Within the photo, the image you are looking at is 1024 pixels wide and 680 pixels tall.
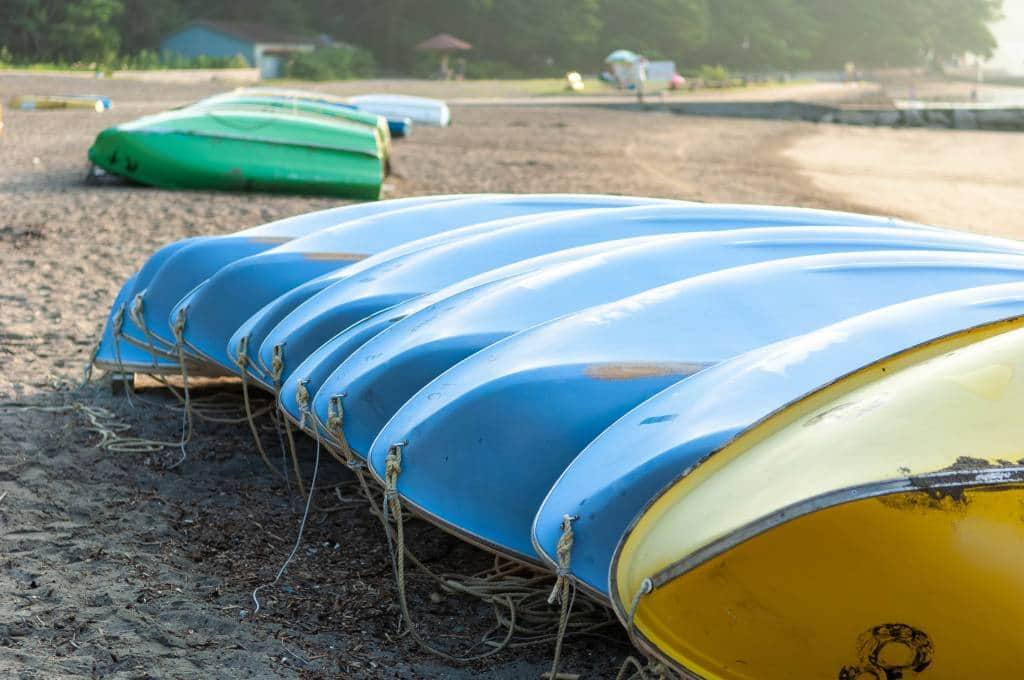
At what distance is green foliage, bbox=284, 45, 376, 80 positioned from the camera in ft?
121

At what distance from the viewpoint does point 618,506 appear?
7.85 ft

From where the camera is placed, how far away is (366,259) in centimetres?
420

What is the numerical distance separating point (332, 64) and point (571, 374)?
37525 millimetres

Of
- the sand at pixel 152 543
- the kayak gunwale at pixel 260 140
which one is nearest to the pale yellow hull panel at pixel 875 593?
the sand at pixel 152 543

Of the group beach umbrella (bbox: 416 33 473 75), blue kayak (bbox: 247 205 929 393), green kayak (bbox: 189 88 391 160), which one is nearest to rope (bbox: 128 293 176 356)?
blue kayak (bbox: 247 205 929 393)

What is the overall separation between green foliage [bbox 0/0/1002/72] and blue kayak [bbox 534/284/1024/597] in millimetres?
32969

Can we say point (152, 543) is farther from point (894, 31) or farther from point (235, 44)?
point (894, 31)

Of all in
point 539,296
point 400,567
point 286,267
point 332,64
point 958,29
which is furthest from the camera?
point 958,29

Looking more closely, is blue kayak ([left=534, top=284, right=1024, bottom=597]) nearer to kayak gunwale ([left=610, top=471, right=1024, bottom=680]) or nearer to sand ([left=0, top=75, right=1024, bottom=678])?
kayak gunwale ([left=610, top=471, right=1024, bottom=680])

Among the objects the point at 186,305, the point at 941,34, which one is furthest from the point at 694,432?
the point at 941,34

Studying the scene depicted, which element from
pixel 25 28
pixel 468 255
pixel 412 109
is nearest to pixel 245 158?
pixel 468 255

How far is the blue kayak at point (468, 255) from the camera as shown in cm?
366

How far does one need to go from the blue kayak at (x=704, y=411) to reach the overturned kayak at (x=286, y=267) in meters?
1.70

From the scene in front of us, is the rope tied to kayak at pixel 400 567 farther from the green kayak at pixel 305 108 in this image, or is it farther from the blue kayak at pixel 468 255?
the green kayak at pixel 305 108
